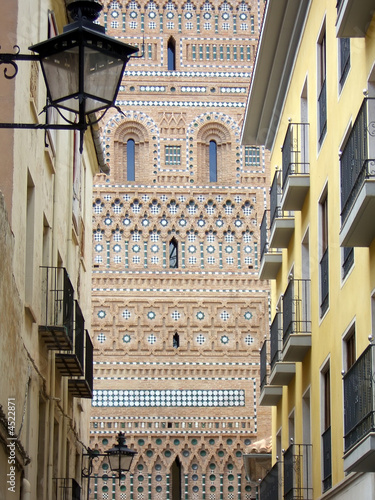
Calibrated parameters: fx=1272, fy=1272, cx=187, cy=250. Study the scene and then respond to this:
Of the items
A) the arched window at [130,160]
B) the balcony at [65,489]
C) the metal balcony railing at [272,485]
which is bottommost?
the balcony at [65,489]

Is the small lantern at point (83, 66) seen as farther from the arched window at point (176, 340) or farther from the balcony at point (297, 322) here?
the arched window at point (176, 340)

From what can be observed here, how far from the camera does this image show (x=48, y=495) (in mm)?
13461

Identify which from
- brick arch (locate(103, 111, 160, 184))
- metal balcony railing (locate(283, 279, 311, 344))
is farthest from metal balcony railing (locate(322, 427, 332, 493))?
brick arch (locate(103, 111, 160, 184))

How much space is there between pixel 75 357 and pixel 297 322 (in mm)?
3150

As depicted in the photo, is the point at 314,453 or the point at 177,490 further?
the point at 177,490

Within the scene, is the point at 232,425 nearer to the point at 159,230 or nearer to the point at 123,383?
the point at 123,383

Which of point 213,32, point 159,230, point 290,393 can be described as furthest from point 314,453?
point 213,32

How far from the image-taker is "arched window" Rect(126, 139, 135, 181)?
124 feet

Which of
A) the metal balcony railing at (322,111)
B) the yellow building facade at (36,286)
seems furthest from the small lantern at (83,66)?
the metal balcony railing at (322,111)

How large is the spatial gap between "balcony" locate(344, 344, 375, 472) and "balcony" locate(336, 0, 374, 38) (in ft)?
8.87

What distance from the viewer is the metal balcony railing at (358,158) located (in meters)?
10.0

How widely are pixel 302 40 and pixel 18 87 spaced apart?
6.14 metres

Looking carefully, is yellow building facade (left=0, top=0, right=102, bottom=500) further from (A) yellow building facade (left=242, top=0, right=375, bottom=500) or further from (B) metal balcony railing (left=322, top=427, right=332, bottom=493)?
(B) metal balcony railing (left=322, top=427, right=332, bottom=493)

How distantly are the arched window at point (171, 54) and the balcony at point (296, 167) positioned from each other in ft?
73.9
